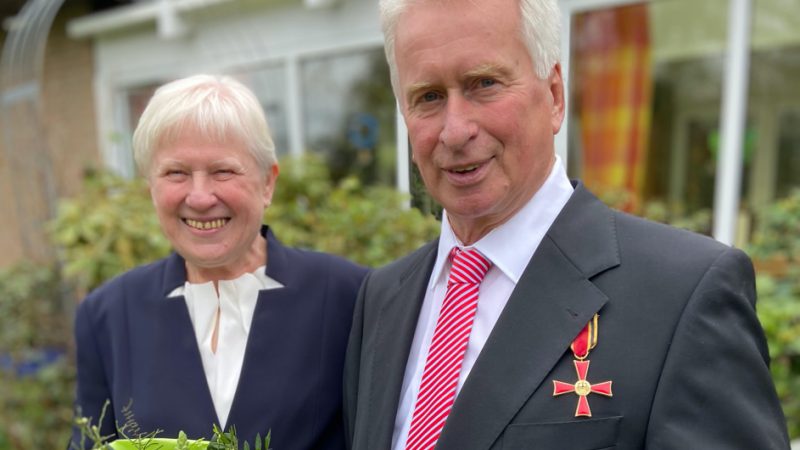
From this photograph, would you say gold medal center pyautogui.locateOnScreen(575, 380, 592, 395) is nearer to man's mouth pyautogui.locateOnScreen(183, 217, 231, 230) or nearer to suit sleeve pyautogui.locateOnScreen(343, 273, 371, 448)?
suit sleeve pyautogui.locateOnScreen(343, 273, 371, 448)

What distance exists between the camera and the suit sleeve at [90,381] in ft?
6.47

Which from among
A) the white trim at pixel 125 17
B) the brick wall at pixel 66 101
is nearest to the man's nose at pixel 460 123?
the white trim at pixel 125 17

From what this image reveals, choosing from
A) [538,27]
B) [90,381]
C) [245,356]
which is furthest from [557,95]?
[90,381]

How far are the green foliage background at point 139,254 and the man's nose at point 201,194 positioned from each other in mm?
1567

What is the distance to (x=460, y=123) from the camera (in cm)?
135

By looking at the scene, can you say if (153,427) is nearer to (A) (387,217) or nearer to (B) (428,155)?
(B) (428,155)

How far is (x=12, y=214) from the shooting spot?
25.6 feet

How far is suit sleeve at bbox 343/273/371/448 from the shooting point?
1.76 meters

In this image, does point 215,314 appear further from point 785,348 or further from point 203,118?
point 785,348

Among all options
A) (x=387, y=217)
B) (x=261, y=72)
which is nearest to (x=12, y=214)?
(x=261, y=72)

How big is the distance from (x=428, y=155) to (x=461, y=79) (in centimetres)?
18

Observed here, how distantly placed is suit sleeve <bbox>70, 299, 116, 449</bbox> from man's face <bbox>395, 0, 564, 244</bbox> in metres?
1.19

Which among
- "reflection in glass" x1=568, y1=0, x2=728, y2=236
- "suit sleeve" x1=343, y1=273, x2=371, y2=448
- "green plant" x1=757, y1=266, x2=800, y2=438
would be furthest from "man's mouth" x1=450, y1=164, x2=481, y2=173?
"reflection in glass" x1=568, y1=0, x2=728, y2=236

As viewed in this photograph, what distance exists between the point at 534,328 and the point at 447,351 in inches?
7.5
